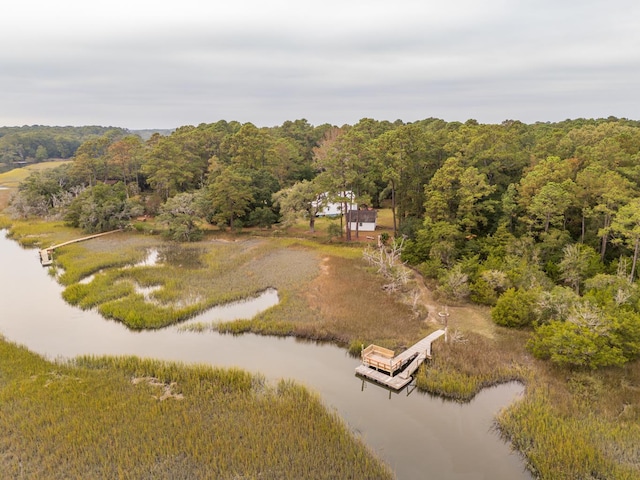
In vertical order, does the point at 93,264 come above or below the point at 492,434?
above

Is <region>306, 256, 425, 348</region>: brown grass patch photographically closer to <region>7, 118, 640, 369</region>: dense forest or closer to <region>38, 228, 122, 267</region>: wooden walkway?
<region>7, 118, 640, 369</region>: dense forest

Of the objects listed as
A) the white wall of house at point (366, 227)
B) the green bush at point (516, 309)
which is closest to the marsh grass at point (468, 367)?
the green bush at point (516, 309)

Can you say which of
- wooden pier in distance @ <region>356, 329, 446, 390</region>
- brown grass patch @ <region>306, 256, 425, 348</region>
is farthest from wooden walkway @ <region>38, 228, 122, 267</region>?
wooden pier in distance @ <region>356, 329, 446, 390</region>

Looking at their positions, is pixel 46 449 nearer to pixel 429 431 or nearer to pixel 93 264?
pixel 429 431

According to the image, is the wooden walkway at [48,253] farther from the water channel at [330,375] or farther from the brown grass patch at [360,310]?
the brown grass patch at [360,310]

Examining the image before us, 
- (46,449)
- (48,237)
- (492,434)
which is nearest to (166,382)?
(46,449)

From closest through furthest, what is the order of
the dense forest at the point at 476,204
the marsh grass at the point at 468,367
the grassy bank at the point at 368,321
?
1. the grassy bank at the point at 368,321
2. the marsh grass at the point at 468,367
3. the dense forest at the point at 476,204

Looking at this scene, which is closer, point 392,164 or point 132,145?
point 392,164
